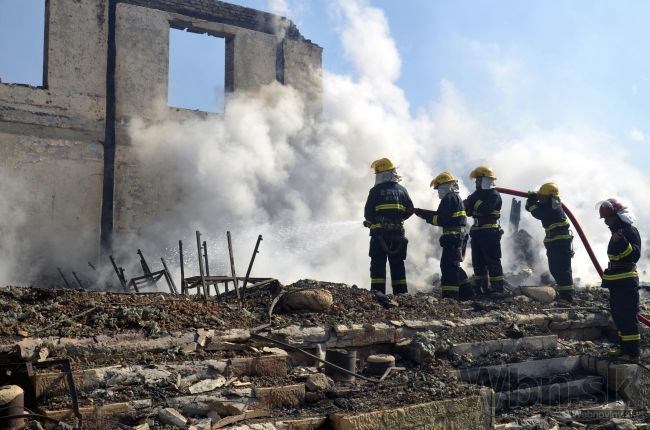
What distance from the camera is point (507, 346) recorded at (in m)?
7.53

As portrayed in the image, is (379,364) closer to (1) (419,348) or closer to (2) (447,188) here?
(1) (419,348)

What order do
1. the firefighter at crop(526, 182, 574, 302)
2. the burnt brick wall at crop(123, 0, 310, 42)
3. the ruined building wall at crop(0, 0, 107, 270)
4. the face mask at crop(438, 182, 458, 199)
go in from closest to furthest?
the face mask at crop(438, 182, 458, 199), the firefighter at crop(526, 182, 574, 302), the ruined building wall at crop(0, 0, 107, 270), the burnt brick wall at crop(123, 0, 310, 42)

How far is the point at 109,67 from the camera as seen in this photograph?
14.9 meters

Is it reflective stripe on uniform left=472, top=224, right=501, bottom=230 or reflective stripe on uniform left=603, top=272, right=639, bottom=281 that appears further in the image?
reflective stripe on uniform left=472, top=224, right=501, bottom=230

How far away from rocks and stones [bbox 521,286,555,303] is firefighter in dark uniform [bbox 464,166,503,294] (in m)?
0.41

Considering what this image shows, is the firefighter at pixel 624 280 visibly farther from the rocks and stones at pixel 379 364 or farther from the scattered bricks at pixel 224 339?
the scattered bricks at pixel 224 339

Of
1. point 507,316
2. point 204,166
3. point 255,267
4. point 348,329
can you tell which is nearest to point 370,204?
point 507,316

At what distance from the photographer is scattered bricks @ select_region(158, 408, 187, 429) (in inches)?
177

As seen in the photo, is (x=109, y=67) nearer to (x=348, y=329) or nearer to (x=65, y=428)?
(x=348, y=329)

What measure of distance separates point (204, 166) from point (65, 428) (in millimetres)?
11612

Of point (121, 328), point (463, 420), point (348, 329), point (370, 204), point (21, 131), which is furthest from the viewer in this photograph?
point (21, 131)

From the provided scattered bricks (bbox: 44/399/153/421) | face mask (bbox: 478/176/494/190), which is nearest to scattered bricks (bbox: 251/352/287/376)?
scattered bricks (bbox: 44/399/153/421)

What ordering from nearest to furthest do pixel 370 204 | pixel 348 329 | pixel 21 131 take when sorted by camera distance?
pixel 348 329 → pixel 370 204 → pixel 21 131

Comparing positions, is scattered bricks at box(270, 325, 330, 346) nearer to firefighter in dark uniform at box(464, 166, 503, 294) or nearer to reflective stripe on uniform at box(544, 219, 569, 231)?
firefighter in dark uniform at box(464, 166, 503, 294)
